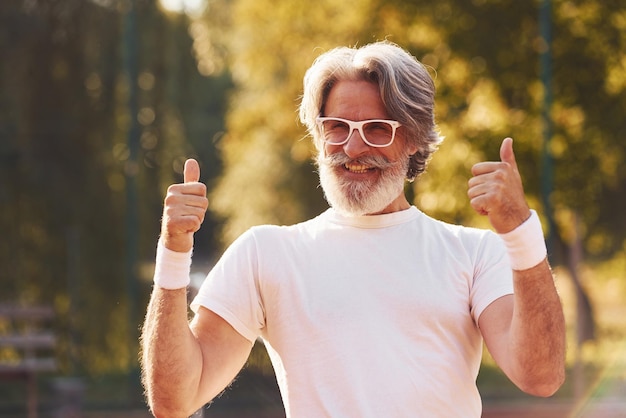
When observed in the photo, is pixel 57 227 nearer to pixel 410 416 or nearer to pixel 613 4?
pixel 613 4

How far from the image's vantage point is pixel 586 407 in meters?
10.8

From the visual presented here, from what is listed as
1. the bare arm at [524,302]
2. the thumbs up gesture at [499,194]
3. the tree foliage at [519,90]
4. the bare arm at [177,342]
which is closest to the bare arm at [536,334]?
the bare arm at [524,302]

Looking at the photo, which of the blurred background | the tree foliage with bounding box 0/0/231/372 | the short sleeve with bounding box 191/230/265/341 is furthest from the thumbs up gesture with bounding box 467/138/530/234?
the tree foliage with bounding box 0/0/231/372

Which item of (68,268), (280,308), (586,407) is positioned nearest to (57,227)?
(68,268)

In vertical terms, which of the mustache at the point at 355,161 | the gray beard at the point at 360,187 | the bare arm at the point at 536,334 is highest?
the mustache at the point at 355,161

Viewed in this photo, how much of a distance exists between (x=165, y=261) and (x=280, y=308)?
28 centimetres

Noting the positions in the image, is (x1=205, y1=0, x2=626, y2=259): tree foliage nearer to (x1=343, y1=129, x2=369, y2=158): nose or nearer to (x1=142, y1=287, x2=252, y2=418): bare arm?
(x1=343, y1=129, x2=369, y2=158): nose

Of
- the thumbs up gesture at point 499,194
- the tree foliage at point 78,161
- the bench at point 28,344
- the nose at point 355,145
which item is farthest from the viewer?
the tree foliage at point 78,161

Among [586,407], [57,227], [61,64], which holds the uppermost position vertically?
[61,64]

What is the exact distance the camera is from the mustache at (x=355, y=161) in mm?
2850

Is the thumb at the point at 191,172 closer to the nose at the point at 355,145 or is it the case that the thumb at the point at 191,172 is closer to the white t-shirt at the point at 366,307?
the white t-shirt at the point at 366,307

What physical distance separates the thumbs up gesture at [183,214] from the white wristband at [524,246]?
60 cm

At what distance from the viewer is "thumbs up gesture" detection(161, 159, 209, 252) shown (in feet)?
8.39

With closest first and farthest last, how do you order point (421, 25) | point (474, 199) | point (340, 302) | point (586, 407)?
point (474, 199), point (340, 302), point (586, 407), point (421, 25)
